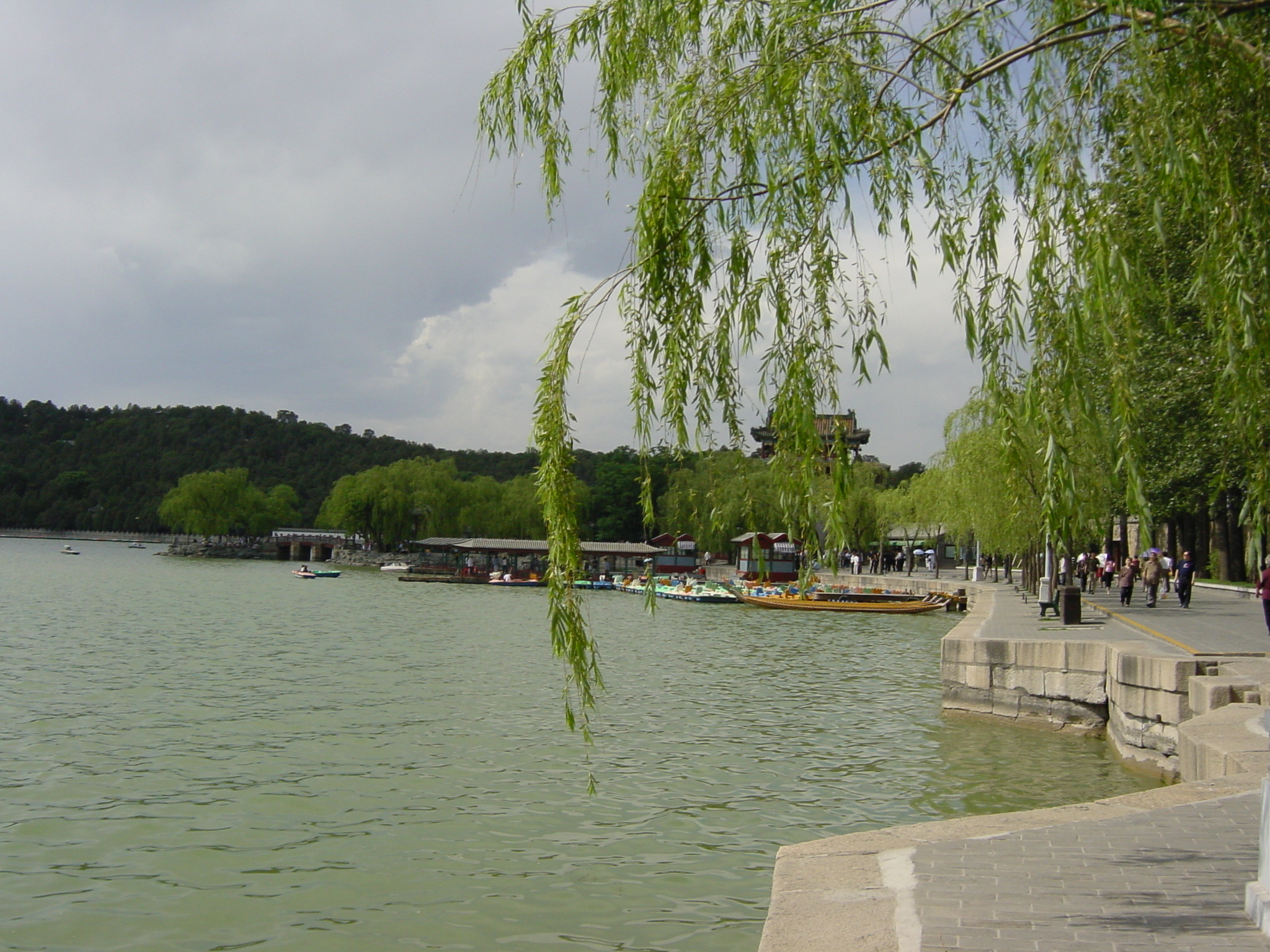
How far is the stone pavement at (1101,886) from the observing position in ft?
14.2

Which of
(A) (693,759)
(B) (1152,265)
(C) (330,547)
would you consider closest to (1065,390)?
(B) (1152,265)

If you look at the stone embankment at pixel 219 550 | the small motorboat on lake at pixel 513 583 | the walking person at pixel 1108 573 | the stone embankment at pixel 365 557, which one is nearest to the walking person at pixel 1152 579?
the walking person at pixel 1108 573

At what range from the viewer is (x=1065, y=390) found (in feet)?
16.1

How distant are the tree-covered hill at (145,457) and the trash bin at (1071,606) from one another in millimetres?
133072

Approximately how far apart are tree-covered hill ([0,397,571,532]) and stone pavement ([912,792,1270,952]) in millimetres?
146562

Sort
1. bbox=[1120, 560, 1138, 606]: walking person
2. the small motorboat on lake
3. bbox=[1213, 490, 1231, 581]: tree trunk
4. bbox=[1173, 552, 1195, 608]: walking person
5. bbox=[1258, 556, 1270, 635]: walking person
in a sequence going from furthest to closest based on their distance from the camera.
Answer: the small motorboat on lake
bbox=[1213, 490, 1231, 581]: tree trunk
bbox=[1120, 560, 1138, 606]: walking person
bbox=[1173, 552, 1195, 608]: walking person
bbox=[1258, 556, 1270, 635]: walking person

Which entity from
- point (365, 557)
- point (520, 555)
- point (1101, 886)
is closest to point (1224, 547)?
point (1101, 886)

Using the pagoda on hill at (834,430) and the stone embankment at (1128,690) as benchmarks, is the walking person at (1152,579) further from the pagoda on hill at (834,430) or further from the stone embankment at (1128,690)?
the pagoda on hill at (834,430)

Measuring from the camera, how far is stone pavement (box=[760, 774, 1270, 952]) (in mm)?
4359

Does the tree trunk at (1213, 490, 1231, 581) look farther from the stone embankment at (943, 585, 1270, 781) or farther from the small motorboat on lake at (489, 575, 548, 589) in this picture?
the small motorboat on lake at (489, 575, 548, 589)

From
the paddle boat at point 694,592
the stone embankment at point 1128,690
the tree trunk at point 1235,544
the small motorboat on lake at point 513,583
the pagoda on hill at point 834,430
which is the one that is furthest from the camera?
the small motorboat on lake at point 513,583

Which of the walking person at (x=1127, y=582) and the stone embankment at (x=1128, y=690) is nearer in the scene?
the stone embankment at (x=1128, y=690)

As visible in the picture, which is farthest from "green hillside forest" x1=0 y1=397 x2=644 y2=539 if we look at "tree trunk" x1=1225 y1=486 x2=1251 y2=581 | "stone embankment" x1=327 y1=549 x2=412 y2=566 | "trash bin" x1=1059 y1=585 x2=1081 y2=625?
"trash bin" x1=1059 y1=585 x2=1081 y2=625

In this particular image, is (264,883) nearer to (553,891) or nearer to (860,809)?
(553,891)
